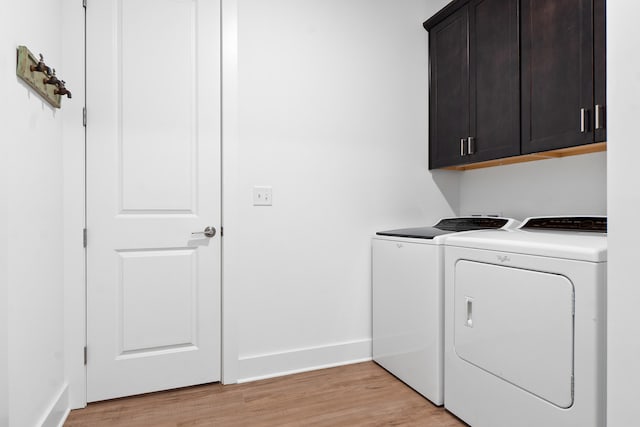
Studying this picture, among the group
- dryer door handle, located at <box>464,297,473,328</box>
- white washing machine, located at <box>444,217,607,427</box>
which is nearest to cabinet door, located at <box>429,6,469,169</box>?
white washing machine, located at <box>444,217,607,427</box>

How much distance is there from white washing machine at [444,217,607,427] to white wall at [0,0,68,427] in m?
1.76

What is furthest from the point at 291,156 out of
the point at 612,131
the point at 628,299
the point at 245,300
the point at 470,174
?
the point at 628,299

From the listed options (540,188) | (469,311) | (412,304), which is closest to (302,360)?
(412,304)

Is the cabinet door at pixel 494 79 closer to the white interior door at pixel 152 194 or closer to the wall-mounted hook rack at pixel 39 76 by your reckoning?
the white interior door at pixel 152 194

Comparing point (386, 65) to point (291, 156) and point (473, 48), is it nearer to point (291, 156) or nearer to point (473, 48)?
point (473, 48)

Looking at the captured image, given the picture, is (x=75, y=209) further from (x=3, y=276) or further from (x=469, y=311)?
(x=469, y=311)

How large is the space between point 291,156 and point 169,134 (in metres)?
0.70

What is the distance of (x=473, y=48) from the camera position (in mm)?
2271

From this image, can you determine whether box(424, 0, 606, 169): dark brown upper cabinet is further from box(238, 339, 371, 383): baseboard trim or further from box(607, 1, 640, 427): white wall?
box(238, 339, 371, 383): baseboard trim

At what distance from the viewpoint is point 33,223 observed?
1.44 metres

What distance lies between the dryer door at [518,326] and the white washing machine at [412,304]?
0.44 ft

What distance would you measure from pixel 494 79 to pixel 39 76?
7.25 feet

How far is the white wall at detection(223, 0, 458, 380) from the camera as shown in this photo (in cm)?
220

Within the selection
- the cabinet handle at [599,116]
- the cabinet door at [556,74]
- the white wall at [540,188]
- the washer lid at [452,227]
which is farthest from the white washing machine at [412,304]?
the cabinet handle at [599,116]
